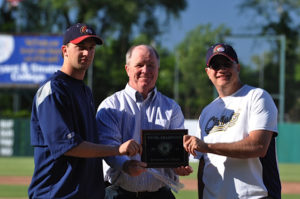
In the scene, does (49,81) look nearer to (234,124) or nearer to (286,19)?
(234,124)

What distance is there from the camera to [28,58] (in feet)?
91.2

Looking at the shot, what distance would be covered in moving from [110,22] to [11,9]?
11.8m

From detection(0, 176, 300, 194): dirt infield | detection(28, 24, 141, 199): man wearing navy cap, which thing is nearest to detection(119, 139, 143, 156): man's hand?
detection(28, 24, 141, 199): man wearing navy cap

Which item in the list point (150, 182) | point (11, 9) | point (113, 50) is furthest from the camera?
point (11, 9)

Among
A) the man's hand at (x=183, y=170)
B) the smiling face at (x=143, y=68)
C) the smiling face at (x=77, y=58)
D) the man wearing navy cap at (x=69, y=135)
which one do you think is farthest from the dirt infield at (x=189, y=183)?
the smiling face at (x=77, y=58)

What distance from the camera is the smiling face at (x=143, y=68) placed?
4.64 meters

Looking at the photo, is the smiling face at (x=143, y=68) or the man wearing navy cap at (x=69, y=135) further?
the smiling face at (x=143, y=68)

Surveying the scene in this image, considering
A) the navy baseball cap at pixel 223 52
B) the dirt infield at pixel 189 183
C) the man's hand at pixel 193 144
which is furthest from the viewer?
the dirt infield at pixel 189 183

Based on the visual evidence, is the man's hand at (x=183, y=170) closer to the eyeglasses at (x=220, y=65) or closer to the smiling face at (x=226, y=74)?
the smiling face at (x=226, y=74)

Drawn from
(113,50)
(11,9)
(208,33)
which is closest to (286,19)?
(113,50)

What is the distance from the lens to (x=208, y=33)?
251 feet

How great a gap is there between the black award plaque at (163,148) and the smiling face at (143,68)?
1.76ft

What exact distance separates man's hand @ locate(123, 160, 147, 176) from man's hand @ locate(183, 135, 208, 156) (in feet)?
1.21

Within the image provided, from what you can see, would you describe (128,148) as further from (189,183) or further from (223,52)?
(189,183)
